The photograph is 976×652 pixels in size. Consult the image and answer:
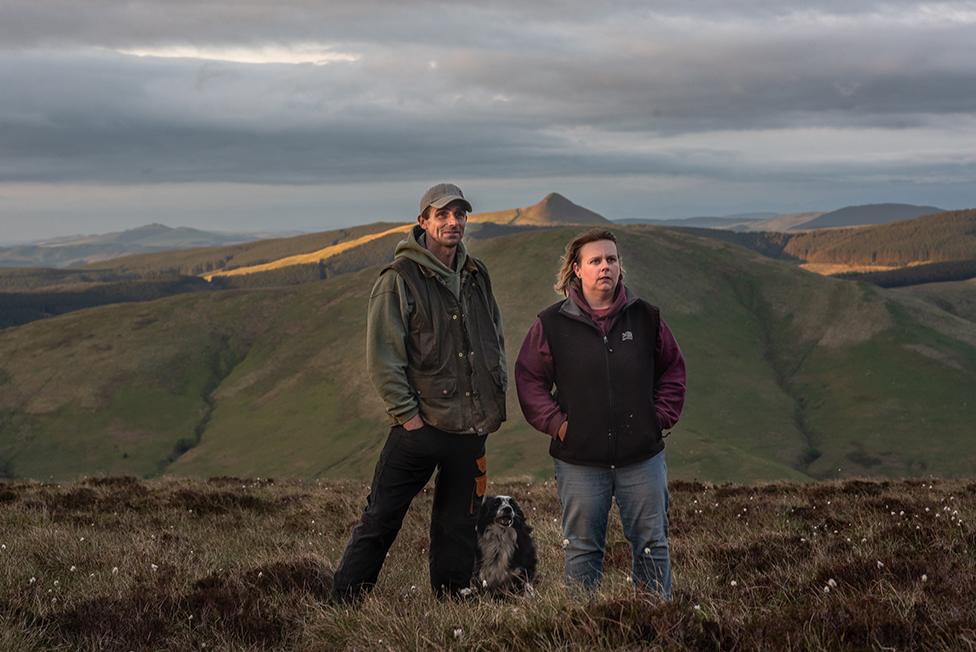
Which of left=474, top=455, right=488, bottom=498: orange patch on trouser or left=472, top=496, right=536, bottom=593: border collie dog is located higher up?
left=474, top=455, right=488, bottom=498: orange patch on trouser

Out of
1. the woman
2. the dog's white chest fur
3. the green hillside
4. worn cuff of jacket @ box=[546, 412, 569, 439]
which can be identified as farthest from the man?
the green hillside

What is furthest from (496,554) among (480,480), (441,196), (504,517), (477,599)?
(441,196)

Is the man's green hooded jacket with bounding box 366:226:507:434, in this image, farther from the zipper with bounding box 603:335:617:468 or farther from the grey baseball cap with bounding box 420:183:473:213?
the zipper with bounding box 603:335:617:468

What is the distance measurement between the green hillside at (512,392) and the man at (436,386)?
215 feet

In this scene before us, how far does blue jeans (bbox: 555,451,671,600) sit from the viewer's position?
20.5ft

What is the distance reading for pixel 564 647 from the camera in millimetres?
4266

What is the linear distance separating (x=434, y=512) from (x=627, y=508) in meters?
1.68

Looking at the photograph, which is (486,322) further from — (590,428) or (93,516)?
(93,516)

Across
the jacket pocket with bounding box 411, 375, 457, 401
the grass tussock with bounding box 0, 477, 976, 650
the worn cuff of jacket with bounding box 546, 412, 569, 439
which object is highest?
the jacket pocket with bounding box 411, 375, 457, 401

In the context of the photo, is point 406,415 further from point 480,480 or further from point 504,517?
point 504,517

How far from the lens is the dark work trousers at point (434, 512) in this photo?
659cm

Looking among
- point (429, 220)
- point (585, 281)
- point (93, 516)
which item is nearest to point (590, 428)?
point (585, 281)

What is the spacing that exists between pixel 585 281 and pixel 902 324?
147 metres

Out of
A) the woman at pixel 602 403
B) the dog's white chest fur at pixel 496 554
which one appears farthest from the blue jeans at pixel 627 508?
the dog's white chest fur at pixel 496 554
